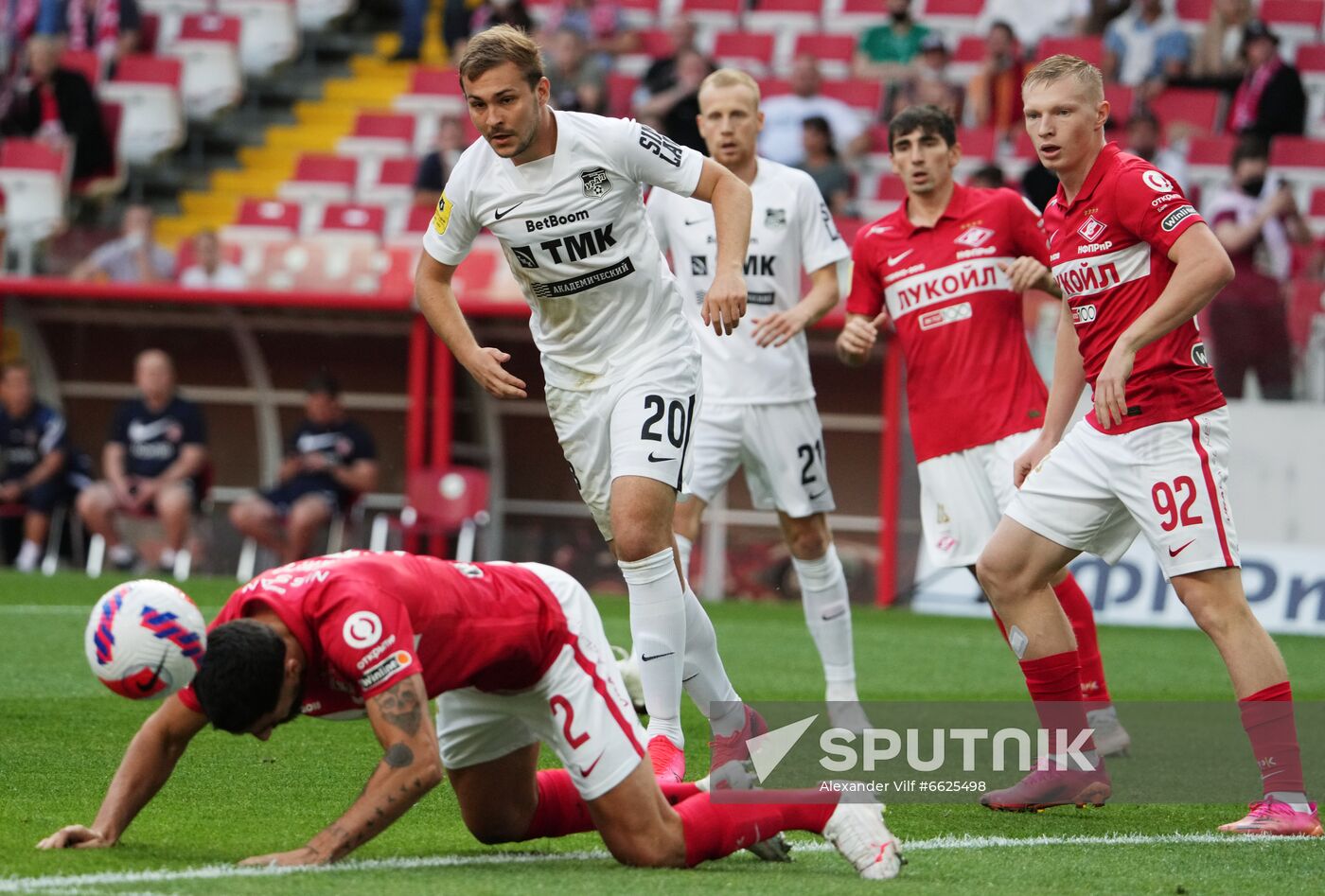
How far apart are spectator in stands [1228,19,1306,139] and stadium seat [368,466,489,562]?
6.97m

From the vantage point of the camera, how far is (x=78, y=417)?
57.2 feet

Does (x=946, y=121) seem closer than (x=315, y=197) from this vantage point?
Yes

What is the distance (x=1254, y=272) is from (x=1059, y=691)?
27.4ft

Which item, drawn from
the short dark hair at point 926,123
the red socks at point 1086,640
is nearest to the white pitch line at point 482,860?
the red socks at point 1086,640

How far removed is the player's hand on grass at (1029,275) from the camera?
23.5ft

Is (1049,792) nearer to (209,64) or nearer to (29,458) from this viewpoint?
(29,458)

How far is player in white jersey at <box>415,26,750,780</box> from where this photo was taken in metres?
6.05

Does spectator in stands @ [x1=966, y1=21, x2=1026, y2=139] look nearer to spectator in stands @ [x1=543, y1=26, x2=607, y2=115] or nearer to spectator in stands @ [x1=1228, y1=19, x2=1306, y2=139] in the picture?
spectator in stands @ [x1=1228, y1=19, x2=1306, y2=139]

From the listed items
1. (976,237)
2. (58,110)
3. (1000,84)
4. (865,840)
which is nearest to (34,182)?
(58,110)

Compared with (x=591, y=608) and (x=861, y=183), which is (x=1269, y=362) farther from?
(x=591, y=608)

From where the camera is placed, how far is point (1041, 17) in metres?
17.9

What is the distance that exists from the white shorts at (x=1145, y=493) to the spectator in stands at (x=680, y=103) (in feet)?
32.3

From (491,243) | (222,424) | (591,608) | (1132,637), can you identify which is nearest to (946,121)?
(591,608)

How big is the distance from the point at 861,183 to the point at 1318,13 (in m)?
4.63
